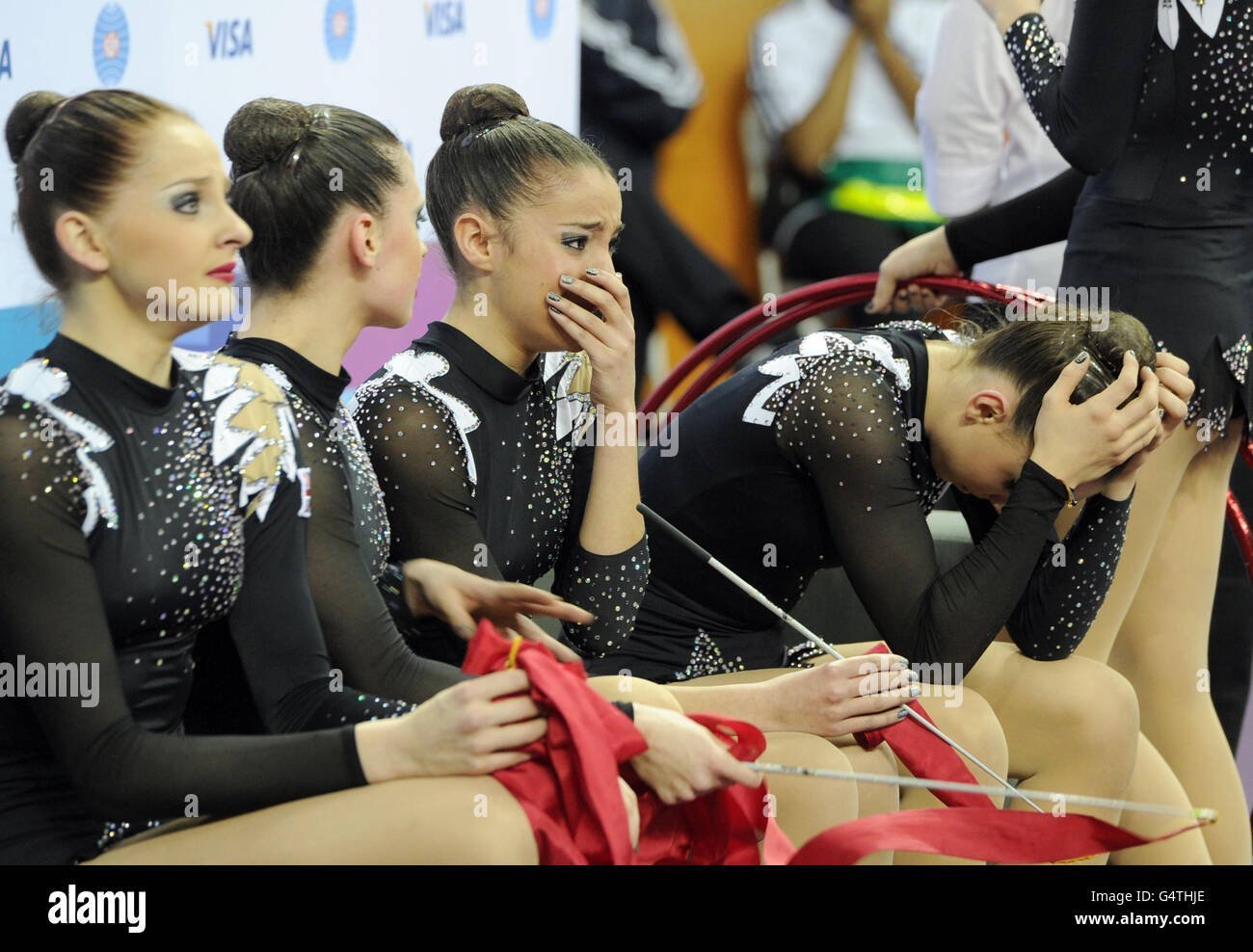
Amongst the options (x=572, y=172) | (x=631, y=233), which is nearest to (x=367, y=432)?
(x=572, y=172)

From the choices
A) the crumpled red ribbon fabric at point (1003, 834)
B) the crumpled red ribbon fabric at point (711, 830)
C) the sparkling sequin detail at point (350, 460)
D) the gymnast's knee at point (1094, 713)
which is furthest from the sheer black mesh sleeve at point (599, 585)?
the gymnast's knee at point (1094, 713)

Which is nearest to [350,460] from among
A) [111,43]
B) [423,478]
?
[423,478]

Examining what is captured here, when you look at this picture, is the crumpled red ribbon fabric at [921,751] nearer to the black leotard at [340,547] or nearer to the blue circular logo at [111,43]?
the black leotard at [340,547]

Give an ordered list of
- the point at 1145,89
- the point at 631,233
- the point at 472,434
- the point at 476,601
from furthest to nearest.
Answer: the point at 631,233, the point at 1145,89, the point at 472,434, the point at 476,601

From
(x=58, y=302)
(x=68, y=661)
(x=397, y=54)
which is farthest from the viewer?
(x=397, y=54)

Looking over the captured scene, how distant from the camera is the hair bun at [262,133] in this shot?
156cm

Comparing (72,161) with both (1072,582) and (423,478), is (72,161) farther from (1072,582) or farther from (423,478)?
(1072,582)

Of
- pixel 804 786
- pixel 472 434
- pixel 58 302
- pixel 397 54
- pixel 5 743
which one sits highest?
pixel 397 54

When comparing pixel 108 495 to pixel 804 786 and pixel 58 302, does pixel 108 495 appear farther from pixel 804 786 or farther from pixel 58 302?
pixel 804 786

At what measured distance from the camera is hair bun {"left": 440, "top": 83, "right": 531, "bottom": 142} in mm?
1849

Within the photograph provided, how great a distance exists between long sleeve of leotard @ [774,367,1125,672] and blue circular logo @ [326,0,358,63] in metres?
1.60

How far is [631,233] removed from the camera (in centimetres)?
383

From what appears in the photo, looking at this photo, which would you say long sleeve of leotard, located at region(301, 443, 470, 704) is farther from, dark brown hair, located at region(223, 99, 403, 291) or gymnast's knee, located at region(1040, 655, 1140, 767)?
gymnast's knee, located at region(1040, 655, 1140, 767)
